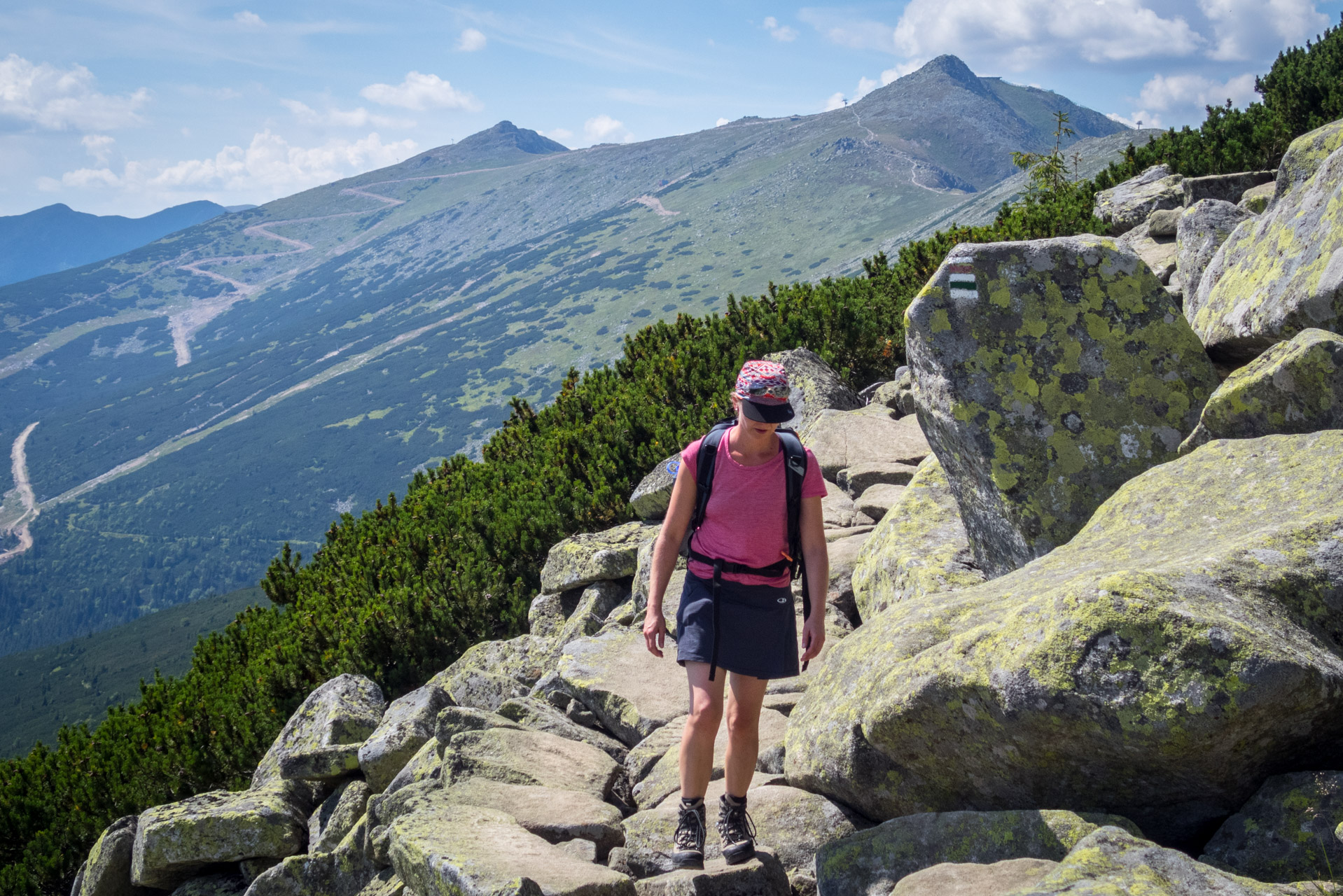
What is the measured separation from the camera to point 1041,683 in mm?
3732

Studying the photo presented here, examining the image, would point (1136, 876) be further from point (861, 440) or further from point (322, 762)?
point (322, 762)

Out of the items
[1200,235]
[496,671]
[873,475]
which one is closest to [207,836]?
[496,671]

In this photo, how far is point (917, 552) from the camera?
671 centimetres

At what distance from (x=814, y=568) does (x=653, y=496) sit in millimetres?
6464

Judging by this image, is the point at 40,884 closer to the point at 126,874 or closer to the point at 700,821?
the point at 126,874

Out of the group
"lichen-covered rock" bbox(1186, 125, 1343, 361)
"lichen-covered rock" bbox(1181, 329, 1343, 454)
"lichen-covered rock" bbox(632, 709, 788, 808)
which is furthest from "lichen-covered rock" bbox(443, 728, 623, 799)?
"lichen-covered rock" bbox(1186, 125, 1343, 361)

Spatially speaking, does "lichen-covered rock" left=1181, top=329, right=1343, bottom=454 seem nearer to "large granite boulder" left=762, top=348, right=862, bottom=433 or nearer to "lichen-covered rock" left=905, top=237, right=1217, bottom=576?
"lichen-covered rock" left=905, top=237, right=1217, bottom=576

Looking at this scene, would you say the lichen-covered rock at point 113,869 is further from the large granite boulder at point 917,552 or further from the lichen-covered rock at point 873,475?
the lichen-covered rock at point 873,475

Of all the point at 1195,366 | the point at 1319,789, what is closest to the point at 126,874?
the point at 1319,789

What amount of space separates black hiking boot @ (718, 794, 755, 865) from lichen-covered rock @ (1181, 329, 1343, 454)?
381 cm

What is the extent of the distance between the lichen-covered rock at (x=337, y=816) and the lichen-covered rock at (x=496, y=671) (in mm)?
1283

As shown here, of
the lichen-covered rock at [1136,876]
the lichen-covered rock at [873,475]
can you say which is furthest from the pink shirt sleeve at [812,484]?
the lichen-covered rock at [873,475]

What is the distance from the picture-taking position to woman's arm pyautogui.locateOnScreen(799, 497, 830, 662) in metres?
5.12

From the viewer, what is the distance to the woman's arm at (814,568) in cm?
512
